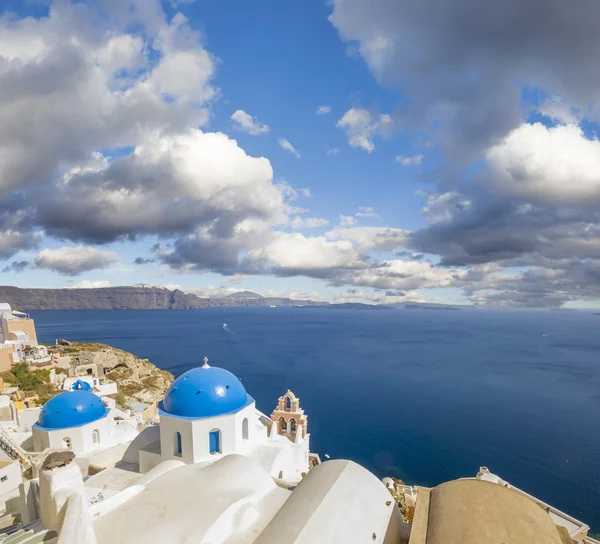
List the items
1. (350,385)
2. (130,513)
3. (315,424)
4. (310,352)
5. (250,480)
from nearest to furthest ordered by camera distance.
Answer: (130,513)
(250,480)
(315,424)
(350,385)
(310,352)

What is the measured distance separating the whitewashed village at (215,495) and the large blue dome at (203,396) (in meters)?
0.05

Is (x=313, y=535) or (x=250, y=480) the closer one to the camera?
(x=313, y=535)

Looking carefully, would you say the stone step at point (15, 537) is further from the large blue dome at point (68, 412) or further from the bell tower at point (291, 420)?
the bell tower at point (291, 420)

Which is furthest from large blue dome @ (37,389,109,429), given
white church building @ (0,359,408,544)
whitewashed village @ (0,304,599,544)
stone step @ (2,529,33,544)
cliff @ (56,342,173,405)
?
cliff @ (56,342,173,405)

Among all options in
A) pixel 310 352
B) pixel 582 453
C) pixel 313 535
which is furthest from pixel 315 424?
pixel 310 352

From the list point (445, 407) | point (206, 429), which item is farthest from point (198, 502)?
point (445, 407)

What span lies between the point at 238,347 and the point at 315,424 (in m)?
73.8

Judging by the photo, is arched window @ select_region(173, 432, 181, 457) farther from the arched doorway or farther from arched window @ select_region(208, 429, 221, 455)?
arched window @ select_region(208, 429, 221, 455)

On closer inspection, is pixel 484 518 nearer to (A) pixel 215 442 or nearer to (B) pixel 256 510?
(B) pixel 256 510

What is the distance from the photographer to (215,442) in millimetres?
17156

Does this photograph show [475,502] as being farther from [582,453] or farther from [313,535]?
[582,453]

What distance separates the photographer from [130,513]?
386 inches

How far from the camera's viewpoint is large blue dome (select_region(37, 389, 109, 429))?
19.7 m

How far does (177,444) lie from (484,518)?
545 inches
